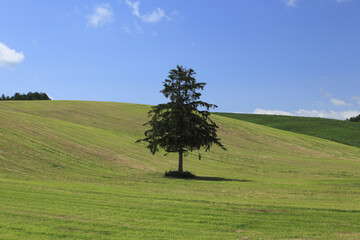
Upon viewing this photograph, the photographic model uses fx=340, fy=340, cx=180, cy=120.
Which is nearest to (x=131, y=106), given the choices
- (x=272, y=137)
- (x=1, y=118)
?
(x=272, y=137)

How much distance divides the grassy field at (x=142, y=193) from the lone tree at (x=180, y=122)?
12.2 feet

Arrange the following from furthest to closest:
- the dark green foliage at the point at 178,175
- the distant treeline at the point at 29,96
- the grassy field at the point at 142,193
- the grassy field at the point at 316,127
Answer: the distant treeline at the point at 29,96 < the grassy field at the point at 316,127 < the dark green foliage at the point at 178,175 < the grassy field at the point at 142,193

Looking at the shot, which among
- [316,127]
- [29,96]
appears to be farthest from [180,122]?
[29,96]

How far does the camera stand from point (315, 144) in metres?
75.2

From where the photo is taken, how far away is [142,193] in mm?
21672

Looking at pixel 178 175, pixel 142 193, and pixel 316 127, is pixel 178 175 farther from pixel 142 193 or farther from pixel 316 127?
pixel 316 127

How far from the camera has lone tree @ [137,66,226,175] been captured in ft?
114

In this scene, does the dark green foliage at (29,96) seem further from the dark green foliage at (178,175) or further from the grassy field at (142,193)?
the dark green foliage at (178,175)

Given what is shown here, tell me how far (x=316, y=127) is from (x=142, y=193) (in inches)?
3953

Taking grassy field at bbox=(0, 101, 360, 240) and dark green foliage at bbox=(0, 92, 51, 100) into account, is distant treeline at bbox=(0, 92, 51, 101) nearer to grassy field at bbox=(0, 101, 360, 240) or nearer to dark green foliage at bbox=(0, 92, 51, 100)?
dark green foliage at bbox=(0, 92, 51, 100)

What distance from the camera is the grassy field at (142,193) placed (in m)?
13.4

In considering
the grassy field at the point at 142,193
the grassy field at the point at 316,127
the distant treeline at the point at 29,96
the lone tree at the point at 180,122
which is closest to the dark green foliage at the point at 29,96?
the distant treeline at the point at 29,96

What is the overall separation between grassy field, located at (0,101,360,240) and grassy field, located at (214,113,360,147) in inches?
1819

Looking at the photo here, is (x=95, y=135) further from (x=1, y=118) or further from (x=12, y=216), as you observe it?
(x=12, y=216)
